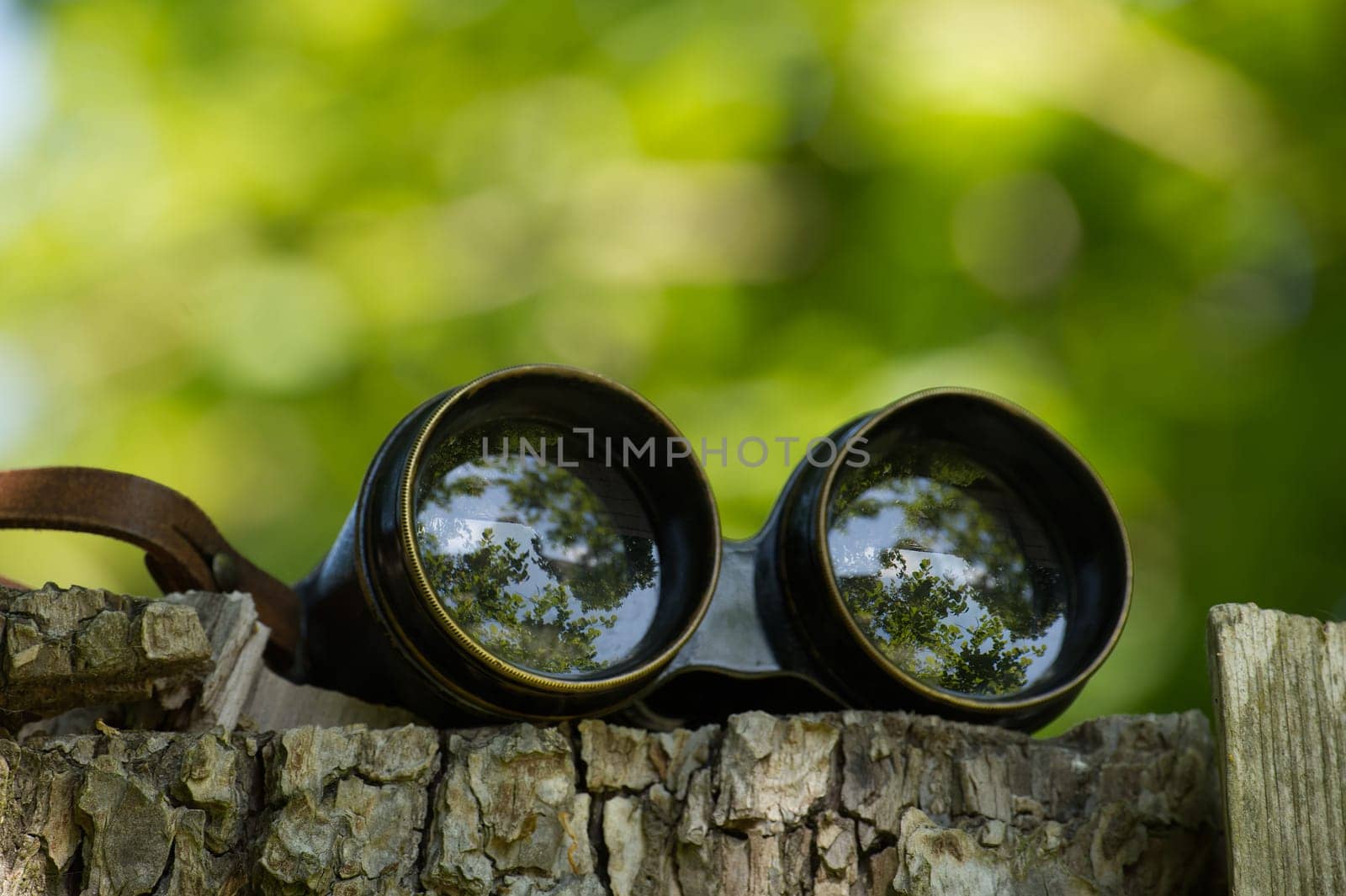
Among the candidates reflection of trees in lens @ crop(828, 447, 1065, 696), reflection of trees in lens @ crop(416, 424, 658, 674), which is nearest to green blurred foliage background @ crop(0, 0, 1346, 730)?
reflection of trees in lens @ crop(828, 447, 1065, 696)

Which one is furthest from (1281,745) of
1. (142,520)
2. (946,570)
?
(142,520)

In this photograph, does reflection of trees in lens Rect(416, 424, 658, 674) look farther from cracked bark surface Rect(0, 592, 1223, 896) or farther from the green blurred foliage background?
the green blurred foliage background

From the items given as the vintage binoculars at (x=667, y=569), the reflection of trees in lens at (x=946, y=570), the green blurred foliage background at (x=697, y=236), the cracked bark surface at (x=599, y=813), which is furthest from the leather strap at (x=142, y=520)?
the green blurred foliage background at (x=697, y=236)

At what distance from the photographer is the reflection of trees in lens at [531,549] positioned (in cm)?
64

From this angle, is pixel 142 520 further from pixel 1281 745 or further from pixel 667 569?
pixel 1281 745

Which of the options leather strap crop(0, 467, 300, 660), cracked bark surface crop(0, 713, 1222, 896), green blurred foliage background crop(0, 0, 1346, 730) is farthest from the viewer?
green blurred foliage background crop(0, 0, 1346, 730)

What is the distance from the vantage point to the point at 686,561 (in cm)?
69

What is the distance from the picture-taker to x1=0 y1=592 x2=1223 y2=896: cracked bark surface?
573 millimetres

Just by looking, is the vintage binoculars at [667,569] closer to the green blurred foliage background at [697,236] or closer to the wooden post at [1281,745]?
the wooden post at [1281,745]

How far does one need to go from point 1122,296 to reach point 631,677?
140 cm

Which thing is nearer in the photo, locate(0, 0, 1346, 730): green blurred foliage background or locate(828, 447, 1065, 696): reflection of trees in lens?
locate(828, 447, 1065, 696): reflection of trees in lens

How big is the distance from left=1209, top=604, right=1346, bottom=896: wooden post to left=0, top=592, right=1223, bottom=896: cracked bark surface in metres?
0.08

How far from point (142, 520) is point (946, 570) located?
0.50 metres

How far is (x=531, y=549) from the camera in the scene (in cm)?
67
